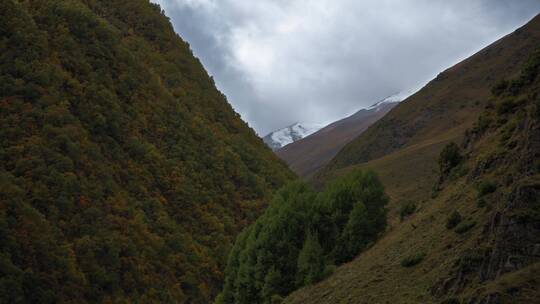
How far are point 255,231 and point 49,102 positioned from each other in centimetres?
3289

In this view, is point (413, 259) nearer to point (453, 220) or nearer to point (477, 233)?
point (453, 220)

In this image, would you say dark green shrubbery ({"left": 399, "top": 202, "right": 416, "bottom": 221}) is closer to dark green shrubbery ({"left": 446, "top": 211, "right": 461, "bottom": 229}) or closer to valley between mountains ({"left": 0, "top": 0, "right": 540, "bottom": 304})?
valley between mountains ({"left": 0, "top": 0, "right": 540, "bottom": 304})

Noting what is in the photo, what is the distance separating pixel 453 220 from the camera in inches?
998

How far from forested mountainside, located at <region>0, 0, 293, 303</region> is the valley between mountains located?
23 cm

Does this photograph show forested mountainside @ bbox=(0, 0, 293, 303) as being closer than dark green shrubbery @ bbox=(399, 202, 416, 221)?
No

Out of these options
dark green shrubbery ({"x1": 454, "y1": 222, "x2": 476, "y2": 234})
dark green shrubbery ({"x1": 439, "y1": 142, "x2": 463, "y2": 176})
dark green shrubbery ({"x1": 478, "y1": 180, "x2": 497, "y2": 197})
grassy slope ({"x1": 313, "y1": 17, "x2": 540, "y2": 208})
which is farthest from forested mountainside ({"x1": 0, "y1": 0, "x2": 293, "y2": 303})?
dark green shrubbery ({"x1": 478, "y1": 180, "x2": 497, "y2": 197})

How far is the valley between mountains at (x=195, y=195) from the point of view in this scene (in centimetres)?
2325

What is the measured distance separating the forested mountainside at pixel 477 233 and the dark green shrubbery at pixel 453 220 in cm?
5

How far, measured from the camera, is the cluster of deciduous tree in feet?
130

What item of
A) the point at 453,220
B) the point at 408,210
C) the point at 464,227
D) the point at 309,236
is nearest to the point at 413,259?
the point at 453,220

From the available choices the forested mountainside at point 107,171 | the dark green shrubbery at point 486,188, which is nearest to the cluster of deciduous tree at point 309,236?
the dark green shrubbery at point 486,188

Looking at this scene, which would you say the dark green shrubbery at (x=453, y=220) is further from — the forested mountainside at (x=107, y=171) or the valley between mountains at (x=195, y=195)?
the forested mountainside at (x=107, y=171)

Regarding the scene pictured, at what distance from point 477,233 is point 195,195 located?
58754 mm

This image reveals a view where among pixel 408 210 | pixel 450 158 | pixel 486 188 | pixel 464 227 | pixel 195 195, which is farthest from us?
pixel 195 195
